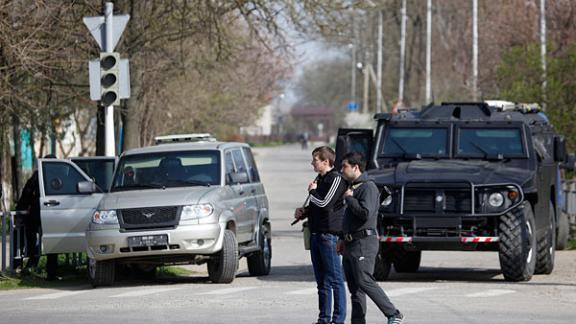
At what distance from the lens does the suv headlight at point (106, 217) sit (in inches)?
645

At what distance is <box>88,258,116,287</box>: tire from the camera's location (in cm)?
1675

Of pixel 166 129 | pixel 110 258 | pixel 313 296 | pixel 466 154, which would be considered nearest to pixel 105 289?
pixel 110 258

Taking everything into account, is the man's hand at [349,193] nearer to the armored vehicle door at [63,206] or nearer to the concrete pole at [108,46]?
the armored vehicle door at [63,206]

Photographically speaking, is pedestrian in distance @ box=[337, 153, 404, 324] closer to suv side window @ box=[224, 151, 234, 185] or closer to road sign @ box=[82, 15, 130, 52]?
suv side window @ box=[224, 151, 234, 185]

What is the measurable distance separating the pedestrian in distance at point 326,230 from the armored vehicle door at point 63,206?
6.15 metres

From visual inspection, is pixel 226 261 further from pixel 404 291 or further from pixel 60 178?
pixel 60 178

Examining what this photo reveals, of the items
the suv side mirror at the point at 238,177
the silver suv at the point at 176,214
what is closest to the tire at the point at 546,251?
the silver suv at the point at 176,214

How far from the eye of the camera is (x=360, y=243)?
36.6 ft

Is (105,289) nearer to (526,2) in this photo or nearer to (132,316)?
(132,316)

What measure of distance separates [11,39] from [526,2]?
33363mm

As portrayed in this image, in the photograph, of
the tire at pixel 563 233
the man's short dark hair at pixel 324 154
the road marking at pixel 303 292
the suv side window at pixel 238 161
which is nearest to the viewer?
the man's short dark hair at pixel 324 154

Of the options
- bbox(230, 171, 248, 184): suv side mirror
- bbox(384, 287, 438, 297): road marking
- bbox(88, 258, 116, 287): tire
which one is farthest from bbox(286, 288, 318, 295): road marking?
bbox(88, 258, 116, 287): tire

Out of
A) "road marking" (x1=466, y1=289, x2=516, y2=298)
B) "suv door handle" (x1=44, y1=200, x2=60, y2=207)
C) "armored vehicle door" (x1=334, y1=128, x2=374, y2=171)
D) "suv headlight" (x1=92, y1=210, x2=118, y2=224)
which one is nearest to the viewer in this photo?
"road marking" (x1=466, y1=289, x2=516, y2=298)

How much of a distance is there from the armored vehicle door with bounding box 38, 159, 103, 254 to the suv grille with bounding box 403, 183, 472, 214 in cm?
420
